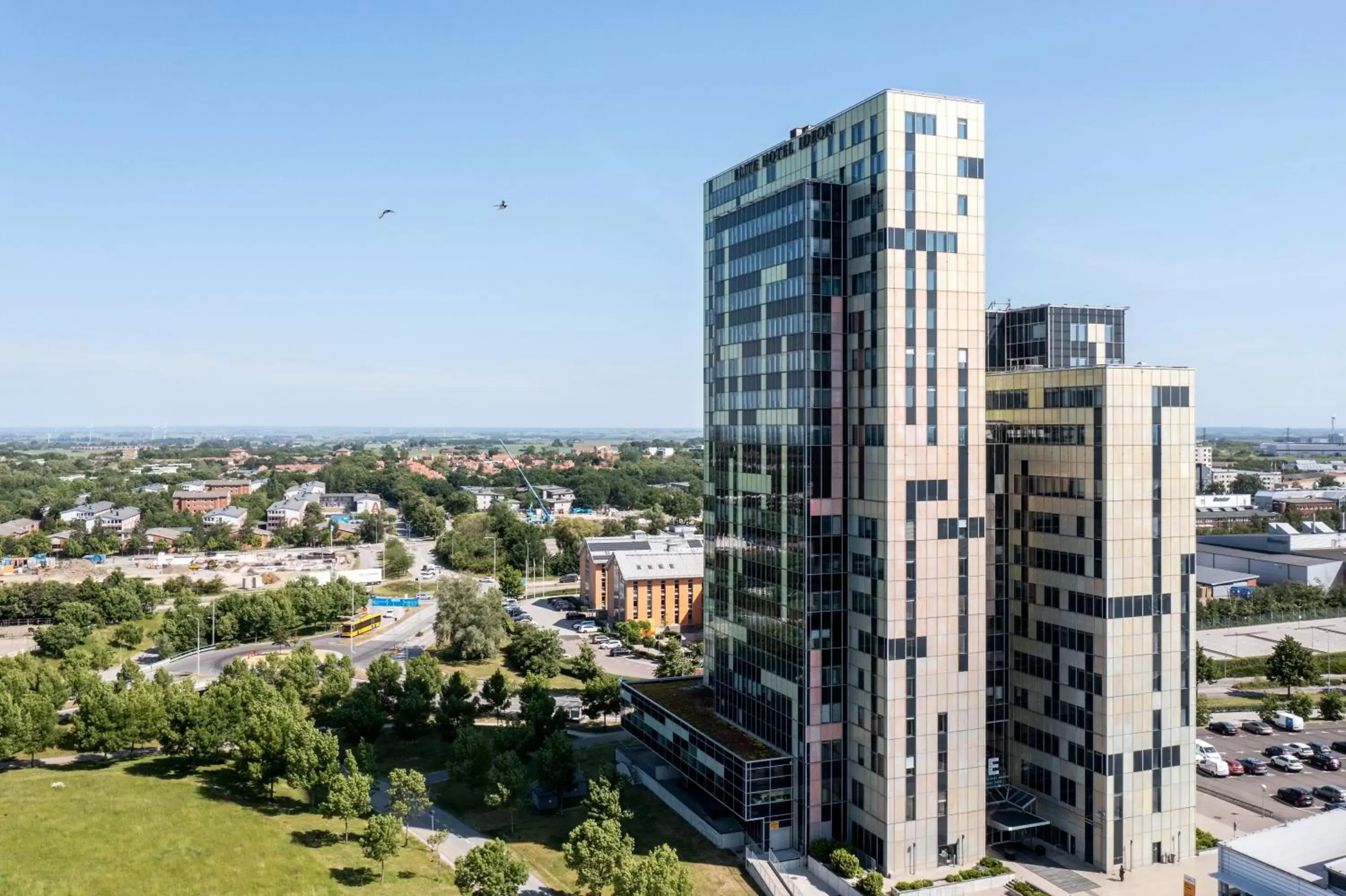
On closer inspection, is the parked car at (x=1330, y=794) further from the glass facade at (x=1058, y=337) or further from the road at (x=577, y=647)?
the road at (x=577, y=647)

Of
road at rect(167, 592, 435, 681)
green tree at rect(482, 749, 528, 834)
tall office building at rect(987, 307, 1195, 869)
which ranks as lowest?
road at rect(167, 592, 435, 681)

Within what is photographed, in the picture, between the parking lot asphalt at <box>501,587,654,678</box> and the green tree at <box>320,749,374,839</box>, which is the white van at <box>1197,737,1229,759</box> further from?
the green tree at <box>320,749,374,839</box>

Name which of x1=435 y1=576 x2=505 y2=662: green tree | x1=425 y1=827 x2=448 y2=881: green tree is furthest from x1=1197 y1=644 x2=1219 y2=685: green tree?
x1=435 y1=576 x2=505 y2=662: green tree

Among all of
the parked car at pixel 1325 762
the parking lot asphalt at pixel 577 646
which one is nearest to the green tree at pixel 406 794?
the parking lot asphalt at pixel 577 646

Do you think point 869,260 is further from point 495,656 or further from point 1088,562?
point 495,656

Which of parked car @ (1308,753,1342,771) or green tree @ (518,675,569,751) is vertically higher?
green tree @ (518,675,569,751)

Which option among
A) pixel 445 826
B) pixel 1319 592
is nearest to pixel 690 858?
pixel 445 826

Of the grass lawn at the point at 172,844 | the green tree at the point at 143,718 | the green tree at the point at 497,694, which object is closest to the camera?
the grass lawn at the point at 172,844
